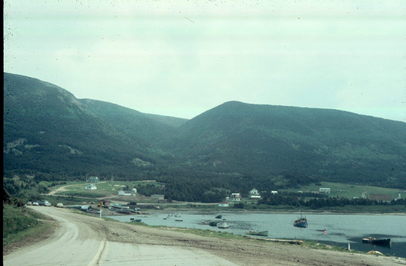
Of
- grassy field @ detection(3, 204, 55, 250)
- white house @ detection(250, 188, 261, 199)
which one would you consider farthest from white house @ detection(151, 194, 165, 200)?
grassy field @ detection(3, 204, 55, 250)

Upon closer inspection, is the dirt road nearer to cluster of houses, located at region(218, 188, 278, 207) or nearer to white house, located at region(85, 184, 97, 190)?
white house, located at region(85, 184, 97, 190)

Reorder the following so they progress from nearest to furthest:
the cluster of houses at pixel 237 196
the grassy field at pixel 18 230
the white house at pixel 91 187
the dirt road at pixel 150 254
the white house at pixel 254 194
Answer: the dirt road at pixel 150 254, the grassy field at pixel 18 230, the white house at pixel 91 187, the cluster of houses at pixel 237 196, the white house at pixel 254 194

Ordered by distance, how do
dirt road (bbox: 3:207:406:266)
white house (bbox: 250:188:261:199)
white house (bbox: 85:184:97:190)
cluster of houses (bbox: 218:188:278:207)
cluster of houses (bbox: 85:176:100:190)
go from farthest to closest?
white house (bbox: 250:188:261:199)
cluster of houses (bbox: 218:188:278:207)
cluster of houses (bbox: 85:176:100:190)
white house (bbox: 85:184:97:190)
dirt road (bbox: 3:207:406:266)

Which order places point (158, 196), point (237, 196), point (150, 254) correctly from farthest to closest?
point (237, 196) → point (158, 196) → point (150, 254)

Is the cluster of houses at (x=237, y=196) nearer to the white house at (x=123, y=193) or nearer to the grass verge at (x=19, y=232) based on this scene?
the white house at (x=123, y=193)

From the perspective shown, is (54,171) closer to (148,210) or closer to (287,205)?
(148,210)

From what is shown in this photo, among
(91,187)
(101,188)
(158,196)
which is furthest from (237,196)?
(91,187)

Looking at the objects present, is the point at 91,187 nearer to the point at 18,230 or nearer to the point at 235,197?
the point at 235,197

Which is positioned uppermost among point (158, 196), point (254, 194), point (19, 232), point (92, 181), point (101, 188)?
point (92, 181)

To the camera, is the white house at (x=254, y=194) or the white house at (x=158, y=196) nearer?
the white house at (x=158, y=196)

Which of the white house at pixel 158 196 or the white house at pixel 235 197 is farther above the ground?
Answer: the white house at pixel 158 196

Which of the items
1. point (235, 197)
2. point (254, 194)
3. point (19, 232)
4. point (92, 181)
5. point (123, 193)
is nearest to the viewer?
point (19, 232)

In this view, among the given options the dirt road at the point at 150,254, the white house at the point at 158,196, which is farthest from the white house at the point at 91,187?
the dirt road at the point at 150,254
